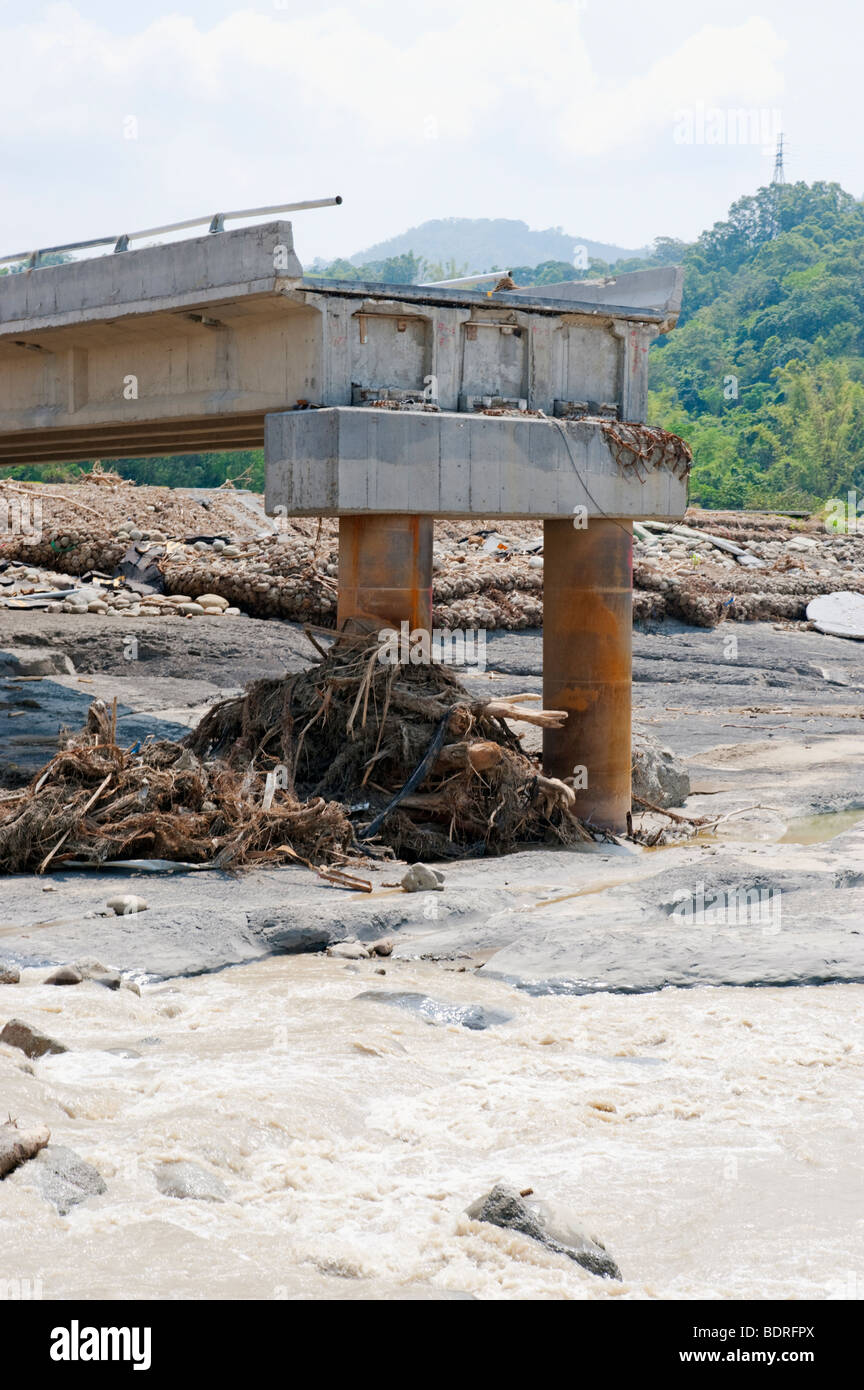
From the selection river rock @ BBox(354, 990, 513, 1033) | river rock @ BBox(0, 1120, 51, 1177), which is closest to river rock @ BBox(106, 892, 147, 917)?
river rock @ BBox(354, 990, 513, 1033)

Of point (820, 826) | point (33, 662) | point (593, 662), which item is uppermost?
point (593, 662)

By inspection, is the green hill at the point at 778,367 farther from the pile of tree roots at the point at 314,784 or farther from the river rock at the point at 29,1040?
the river rock at the point at 29,1040

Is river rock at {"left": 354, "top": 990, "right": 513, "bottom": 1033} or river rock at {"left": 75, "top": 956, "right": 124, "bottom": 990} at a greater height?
river rock at {"left": 75, "top": 956, "right": 124, "bottom": 990}

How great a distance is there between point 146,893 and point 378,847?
2.25 metres

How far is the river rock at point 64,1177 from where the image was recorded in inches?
218

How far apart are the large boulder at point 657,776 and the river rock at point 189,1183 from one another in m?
9.36

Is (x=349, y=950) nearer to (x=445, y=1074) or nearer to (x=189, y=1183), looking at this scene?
(x=445, y=1074)

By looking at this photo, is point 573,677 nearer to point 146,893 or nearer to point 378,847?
point 378,847

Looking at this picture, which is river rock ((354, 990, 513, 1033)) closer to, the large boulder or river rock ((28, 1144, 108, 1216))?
river rock ((28, 1144, 108, 1216))

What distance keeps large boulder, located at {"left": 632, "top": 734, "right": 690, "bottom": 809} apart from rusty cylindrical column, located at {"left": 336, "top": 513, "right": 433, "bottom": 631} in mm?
3446

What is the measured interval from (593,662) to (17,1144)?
9.03 meters

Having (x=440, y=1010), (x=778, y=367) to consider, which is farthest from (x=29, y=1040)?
(x=778, y=367)

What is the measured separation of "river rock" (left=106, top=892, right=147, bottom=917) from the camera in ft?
32.2

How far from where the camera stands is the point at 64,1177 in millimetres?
5648
